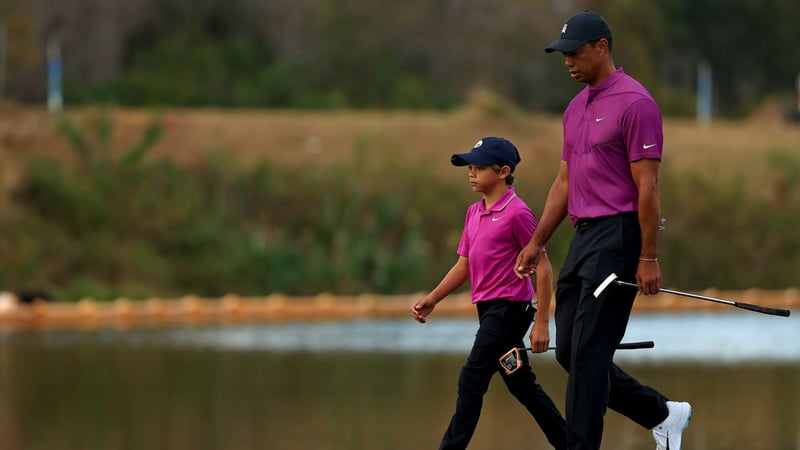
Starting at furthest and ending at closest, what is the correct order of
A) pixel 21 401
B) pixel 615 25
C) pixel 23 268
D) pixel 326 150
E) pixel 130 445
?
1. pixel 615 25
2. pixel 326 150
3. pixel 23 268
4. pixel 21 401
5. pixel 130 445

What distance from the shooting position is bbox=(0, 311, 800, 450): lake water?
34.9 ft

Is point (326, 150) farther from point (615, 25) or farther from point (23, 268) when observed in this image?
point (615, 25)

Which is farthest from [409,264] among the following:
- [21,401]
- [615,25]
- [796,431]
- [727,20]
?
[727,20]

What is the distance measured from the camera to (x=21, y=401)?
13000 mm

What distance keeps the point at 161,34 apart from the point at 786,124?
59.1ft

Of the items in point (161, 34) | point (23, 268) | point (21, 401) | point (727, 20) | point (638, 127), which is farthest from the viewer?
point (727, 20)

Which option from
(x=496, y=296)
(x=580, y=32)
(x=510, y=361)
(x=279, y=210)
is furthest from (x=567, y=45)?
(x=279, y=210)

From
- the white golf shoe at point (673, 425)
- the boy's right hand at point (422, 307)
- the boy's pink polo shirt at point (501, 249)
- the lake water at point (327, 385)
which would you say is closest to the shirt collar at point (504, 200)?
the boy's pink polo shirt at point (501, 249)

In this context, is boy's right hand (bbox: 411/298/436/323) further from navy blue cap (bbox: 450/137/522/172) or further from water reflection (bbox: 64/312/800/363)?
water reflection (bbox: 64/312/800/363)

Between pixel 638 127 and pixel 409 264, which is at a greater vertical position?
pixel 638 127

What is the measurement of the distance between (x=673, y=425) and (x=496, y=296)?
96 centimetres

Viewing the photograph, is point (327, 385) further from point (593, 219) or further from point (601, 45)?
point (601, 45)

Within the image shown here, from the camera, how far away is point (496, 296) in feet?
26.4

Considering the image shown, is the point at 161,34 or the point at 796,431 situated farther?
the point at 161,34
